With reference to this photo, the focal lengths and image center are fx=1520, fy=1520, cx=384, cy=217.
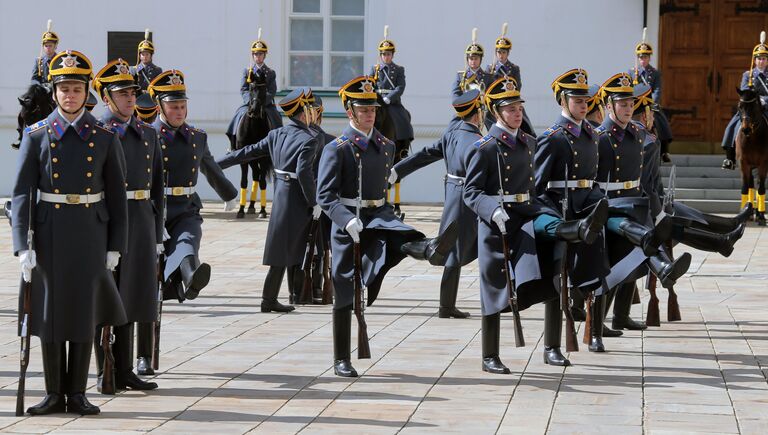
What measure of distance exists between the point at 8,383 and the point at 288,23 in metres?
15.4

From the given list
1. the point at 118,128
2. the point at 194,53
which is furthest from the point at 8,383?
the point at 194,53

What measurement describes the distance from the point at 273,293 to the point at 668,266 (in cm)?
385

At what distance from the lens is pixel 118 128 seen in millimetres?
8750

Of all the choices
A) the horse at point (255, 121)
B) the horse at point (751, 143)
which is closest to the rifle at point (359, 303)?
the horse at point (255, 121)

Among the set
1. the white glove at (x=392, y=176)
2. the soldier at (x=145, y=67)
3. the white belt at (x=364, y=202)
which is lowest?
the white belt at (x=364, y=202)

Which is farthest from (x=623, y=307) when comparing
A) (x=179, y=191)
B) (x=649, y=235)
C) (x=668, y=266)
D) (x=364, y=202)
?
(x=179, y=191)

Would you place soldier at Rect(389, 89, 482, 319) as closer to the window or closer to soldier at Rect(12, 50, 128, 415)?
A: soldier at Rect(12, 50, 128, 415)

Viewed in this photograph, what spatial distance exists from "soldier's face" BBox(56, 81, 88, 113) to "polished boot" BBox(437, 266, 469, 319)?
4.42m

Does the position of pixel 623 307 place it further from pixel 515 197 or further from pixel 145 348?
pixel 145 348

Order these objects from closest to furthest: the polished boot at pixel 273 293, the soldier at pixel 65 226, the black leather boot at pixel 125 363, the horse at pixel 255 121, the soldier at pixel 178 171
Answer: the soldier at pixel 65 226 < the black leather boot at pixel 125 363 < the soldier at pixel 178 171 < the polished boot at pixel 273 293 < the horse at pixel 255 121

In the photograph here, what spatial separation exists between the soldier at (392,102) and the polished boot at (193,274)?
1103cm

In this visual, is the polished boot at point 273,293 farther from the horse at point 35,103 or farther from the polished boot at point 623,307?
the horse at point 35,103

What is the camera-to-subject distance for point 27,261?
7625mm

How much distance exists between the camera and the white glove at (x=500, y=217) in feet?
29.3
